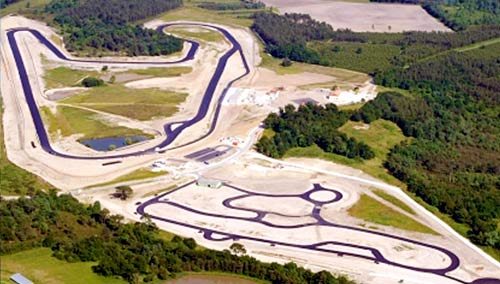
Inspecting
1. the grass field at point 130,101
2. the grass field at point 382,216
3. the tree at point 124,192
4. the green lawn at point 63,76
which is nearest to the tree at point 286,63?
the grass field at point 130,101

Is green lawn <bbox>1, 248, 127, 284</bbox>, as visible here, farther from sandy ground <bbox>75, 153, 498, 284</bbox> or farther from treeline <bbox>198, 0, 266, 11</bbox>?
treeline <bbox>198, 0, 266, 11</bbox>

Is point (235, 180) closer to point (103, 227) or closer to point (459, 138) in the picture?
point (103, 227)

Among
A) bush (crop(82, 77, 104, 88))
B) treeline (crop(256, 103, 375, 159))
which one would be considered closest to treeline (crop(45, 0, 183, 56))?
bush (crop(82, 77, 104, 88))

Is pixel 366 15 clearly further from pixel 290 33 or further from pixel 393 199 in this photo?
pixel 393 199

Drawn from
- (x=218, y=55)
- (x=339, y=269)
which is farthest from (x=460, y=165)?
(x=218, y=55)

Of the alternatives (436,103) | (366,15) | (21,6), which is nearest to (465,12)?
(366,15)

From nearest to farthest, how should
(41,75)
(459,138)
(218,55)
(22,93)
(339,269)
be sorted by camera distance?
(339,269) < (459,138) < (22,93) < (41,75) < (218,55)
